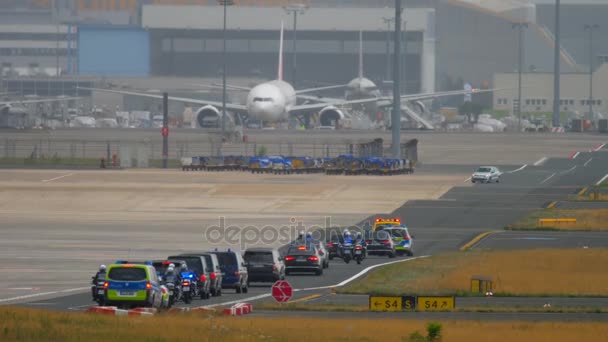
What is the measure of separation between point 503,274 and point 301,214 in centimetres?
2632

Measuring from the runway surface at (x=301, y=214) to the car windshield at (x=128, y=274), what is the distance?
2.26 m

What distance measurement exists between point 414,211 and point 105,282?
1762 inches

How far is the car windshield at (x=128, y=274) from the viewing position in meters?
37.1

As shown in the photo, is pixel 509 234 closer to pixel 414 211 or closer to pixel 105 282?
pixel 414 211

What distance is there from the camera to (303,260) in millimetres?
52906

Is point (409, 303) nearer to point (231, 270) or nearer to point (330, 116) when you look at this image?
point (231, 270)

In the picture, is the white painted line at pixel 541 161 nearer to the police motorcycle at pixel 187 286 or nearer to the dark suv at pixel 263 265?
the dark suv at pixel 263 265

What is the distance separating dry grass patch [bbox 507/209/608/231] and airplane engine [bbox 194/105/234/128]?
10035 centimetres

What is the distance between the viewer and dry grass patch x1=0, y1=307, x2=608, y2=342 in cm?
3022

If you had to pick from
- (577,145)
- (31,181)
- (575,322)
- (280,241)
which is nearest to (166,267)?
(575,322)

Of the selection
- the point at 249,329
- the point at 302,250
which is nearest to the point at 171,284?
the point at 249,329

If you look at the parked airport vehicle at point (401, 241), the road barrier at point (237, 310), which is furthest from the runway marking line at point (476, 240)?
the road barrier at point (237, 310)

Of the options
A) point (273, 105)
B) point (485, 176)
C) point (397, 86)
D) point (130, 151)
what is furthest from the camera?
point (273, 105)

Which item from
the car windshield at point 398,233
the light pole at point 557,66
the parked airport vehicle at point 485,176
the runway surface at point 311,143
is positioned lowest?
the car windshield at point 398,233
